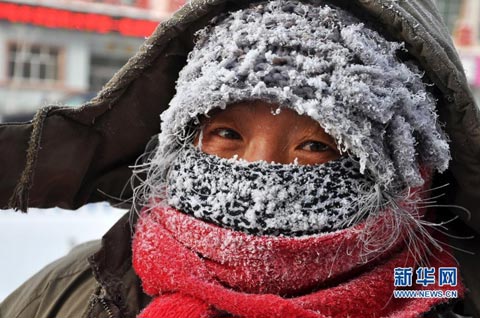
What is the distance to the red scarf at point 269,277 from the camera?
1217 millimetres

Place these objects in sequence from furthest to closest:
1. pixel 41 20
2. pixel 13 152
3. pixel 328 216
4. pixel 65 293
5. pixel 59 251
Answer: pixel 41 20
pixel 59 251
pixel 65 293
pixel 13 152
pixel 328 216

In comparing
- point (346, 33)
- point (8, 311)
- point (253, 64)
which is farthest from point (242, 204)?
point (8, 311)

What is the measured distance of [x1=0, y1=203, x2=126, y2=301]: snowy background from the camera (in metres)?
3.88

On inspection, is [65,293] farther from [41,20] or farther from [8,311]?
[41,20]

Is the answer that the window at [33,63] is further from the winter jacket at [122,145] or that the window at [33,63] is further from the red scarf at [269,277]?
the red scarf at [269,277]

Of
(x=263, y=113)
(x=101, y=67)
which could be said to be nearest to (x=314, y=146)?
(x=263, y=113)

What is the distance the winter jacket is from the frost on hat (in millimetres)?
61

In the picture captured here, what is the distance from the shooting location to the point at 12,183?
4.88 ft

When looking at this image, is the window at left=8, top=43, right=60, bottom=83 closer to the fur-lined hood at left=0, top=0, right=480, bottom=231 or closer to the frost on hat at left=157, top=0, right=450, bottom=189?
the fur-lined hood at left=0, top=0, right=480, bottom=231

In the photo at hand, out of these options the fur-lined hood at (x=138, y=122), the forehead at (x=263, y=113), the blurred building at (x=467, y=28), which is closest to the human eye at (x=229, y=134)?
the forehead at (x=263, y=113)

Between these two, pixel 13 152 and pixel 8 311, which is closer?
pixel 13 152

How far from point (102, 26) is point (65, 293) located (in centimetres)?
1499

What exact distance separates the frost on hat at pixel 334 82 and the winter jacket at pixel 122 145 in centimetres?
6

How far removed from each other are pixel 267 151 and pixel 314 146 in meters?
0.11
